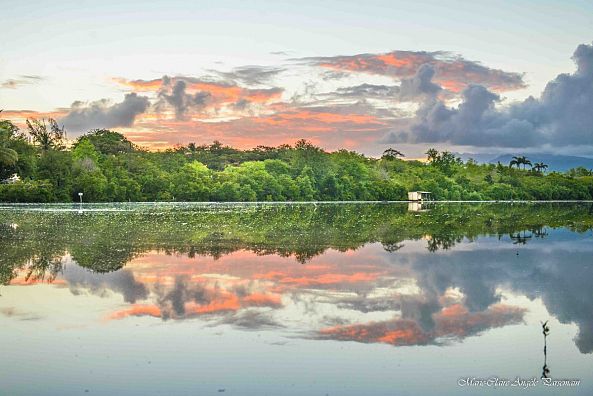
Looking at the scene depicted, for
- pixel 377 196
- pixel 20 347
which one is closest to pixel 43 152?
pixel 377 196

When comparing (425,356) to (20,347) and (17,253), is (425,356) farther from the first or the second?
(17,253)

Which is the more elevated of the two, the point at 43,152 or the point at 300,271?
the point at 43,152

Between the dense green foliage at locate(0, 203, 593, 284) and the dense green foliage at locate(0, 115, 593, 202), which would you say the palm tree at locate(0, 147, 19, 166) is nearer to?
the dense green foliage at locate(0, 115, 593, 202)

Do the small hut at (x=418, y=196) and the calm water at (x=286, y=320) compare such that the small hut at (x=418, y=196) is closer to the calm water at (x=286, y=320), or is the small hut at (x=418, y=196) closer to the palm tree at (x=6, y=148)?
the palm tree at (x=6, y=148)

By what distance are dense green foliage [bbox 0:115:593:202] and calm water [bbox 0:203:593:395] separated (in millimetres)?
54741

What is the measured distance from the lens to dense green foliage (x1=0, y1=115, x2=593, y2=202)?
271ft

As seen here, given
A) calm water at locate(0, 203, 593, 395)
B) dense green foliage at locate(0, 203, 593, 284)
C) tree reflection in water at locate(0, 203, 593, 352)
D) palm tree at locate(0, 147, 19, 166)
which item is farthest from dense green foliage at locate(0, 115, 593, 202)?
calm water at locate(0, 203, 593, 395)

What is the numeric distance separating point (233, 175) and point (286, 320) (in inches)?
3876

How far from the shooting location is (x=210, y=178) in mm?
107000

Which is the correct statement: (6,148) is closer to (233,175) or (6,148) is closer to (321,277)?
(233,175)

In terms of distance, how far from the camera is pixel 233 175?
110312 millimetres

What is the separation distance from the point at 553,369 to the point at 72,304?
9636 millimetres

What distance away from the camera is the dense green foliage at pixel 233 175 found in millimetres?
82750

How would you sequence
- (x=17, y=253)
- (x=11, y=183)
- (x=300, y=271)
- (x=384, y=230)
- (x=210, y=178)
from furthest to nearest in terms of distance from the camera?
(x=210, y=178)
(x=11, y=183)
(x=384, y=230)
(x=17, y=253)
(x=300, y=271)
